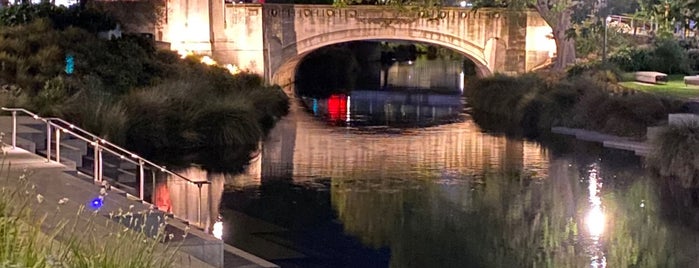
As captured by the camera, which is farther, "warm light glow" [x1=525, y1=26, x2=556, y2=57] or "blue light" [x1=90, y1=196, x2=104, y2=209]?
"warm light glow" [x1=525, y1=26, x2=556, y2=57]

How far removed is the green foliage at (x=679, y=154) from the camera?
76.9 feet

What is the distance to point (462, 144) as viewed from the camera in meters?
31.8

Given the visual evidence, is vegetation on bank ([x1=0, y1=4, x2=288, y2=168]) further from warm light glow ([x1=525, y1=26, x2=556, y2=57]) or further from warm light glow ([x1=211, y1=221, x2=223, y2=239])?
warm light glow ([x1=525, y1=26, x2=556, y2=57])

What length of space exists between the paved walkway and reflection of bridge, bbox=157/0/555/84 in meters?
33.7

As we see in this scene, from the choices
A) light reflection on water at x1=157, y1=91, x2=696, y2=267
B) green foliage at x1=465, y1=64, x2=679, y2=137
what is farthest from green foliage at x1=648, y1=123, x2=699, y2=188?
green foliage at x1=465, y1=64, x2=679, y2=137

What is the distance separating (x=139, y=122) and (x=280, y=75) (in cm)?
2652

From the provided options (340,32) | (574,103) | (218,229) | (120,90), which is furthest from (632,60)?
(218,229)

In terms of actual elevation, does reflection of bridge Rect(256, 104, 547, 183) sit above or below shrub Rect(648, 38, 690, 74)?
below

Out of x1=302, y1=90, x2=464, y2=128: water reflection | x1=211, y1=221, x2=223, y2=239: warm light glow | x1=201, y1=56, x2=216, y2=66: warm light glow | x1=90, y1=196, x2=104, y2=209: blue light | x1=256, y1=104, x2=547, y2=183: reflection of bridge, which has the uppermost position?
x1=90, y1=196, x2=104, y2=209: blue light

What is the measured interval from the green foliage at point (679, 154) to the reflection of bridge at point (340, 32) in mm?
23591

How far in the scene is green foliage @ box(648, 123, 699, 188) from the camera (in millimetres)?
23438

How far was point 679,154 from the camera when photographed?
24.1 metres

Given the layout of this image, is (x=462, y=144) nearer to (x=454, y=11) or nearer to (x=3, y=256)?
(x=454, y=11)

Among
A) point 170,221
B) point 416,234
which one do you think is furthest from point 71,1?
point 170,221
